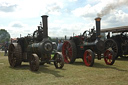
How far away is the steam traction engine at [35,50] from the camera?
7.05m

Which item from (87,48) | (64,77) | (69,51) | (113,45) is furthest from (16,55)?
(113,45)

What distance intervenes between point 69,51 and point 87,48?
3.85ft

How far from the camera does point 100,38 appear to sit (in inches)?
353

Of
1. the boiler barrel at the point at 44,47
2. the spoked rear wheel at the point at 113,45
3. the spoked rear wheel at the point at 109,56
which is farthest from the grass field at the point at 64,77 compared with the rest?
the spoked rear wheel at the point at 113,45

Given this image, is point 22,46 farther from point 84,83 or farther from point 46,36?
point 84,83

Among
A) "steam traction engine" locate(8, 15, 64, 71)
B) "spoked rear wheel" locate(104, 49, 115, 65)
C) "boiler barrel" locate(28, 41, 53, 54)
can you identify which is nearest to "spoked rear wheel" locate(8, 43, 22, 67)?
"steam traction engine" locate(8, 15, 64, 71)

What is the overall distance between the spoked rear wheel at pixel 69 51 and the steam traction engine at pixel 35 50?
1.88m

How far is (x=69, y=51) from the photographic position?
10219 mm

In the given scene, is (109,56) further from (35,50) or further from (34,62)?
(34,62)

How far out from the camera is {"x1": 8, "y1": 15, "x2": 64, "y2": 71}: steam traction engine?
7.05 metres

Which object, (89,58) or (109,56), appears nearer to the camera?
(89,58)

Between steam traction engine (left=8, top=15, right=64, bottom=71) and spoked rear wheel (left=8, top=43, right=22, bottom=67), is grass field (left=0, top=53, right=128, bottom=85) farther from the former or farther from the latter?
spoked rear wheel (left=8, top=43, right=22, bottom=67)

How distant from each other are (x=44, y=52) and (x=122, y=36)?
770 cm

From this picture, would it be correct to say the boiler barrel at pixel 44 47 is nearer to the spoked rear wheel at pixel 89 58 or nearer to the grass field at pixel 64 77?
the grass field at pixel 64 77
